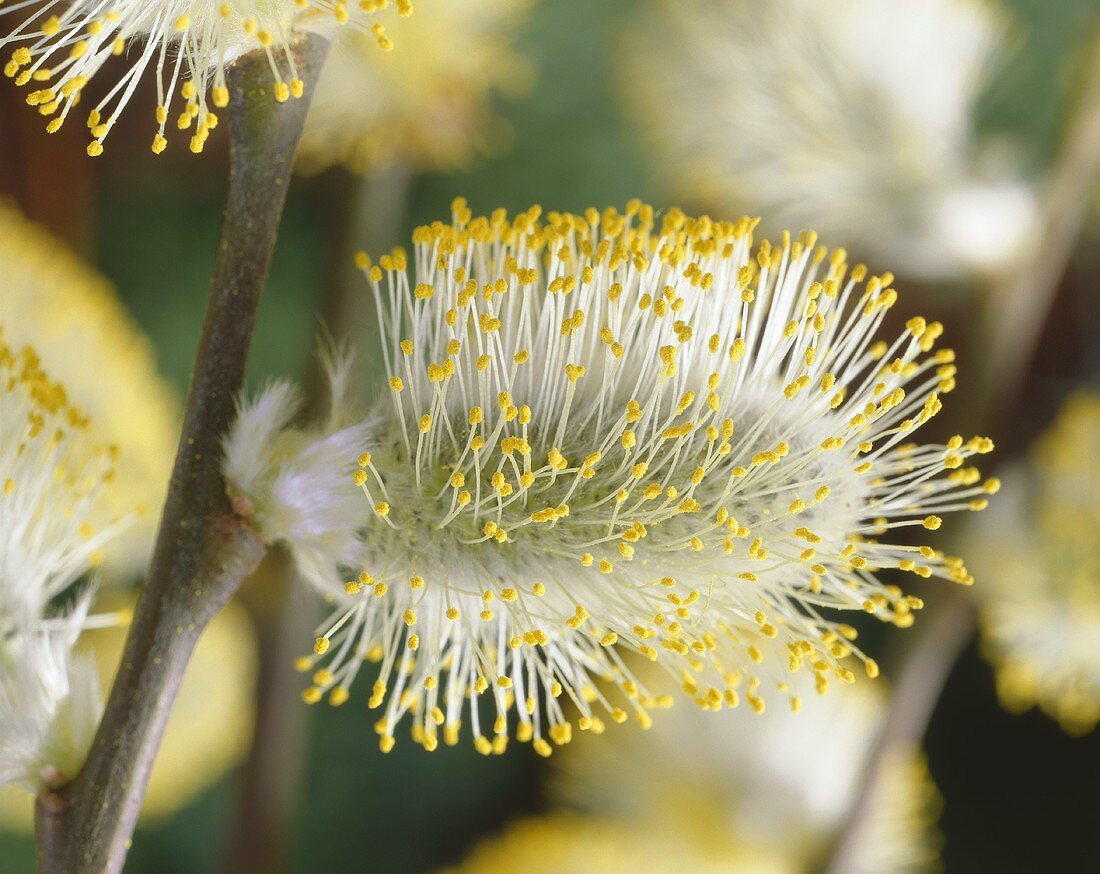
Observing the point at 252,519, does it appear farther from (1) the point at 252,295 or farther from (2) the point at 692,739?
(2) the point at 692,739

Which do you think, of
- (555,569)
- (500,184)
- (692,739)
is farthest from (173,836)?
(555,569)

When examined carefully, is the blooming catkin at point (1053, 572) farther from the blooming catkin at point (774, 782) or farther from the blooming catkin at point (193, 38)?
the blooming catkin at point (193, 38)

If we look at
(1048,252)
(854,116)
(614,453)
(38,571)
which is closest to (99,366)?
(38,571)

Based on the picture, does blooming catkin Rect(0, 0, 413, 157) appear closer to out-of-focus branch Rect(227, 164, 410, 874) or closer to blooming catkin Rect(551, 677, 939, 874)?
out-of-focus branch Rect(227, 164, 410, 874)

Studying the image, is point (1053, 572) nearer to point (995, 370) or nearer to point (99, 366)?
point (995, 370)

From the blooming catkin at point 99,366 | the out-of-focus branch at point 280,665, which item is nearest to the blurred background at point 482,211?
the out-of-focus branch at point 280,665

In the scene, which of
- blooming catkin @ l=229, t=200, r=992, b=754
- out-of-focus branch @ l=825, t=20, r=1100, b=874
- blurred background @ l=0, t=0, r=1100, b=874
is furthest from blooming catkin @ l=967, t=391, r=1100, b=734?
blooming catkin @ l=229, t=200, r=992, b=754
